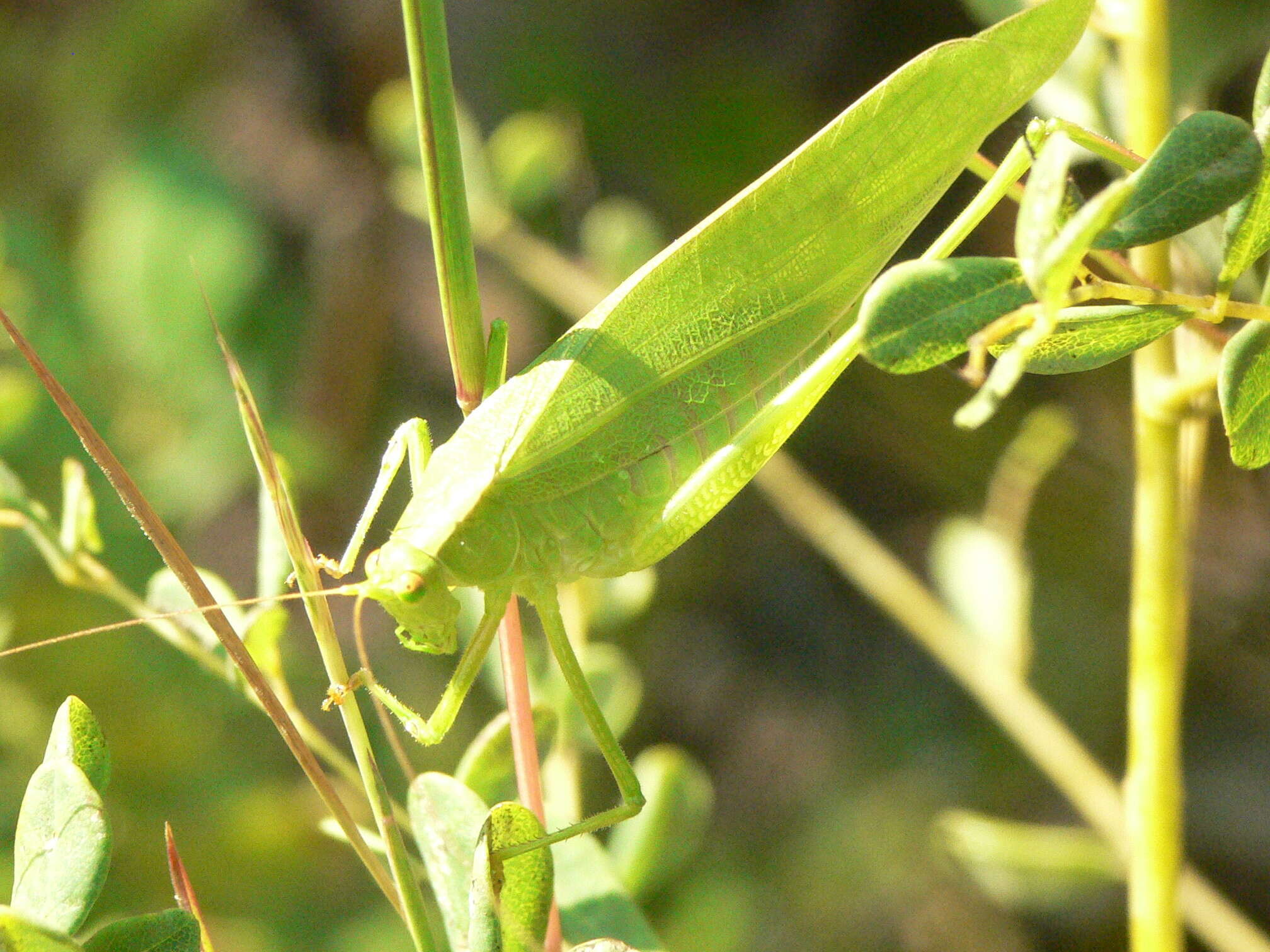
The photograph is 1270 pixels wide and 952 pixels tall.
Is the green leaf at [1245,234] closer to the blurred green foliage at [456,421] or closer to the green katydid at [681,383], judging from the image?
the green katydid at [681,383]

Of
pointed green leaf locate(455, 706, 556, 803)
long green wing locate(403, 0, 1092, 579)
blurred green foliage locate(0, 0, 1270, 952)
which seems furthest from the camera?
blurred green foliage locate(0, 0, 1270, 952)

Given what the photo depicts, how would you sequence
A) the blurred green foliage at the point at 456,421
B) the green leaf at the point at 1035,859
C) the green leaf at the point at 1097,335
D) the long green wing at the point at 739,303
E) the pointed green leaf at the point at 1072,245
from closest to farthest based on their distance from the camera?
the pointed green leaf at the point at 1072,245, the green leaf at the point at 1097,335, the long green wing at the point at 739,303, the green leaf at the point at 1035,859, the blurred green foliage at the point at 456,421

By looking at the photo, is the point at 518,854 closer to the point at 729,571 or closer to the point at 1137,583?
the point at 1137,583

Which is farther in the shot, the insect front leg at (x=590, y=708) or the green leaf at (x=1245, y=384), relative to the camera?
the insect front leg at (x=590, y=708)

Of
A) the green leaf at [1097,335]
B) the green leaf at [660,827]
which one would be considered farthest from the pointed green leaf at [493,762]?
the green leaf at [1097,335]

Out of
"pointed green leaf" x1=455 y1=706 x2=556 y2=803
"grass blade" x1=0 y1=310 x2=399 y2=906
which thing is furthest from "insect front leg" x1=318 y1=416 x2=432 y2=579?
"grass blade" x1=0 y1=310 x2=399 y2=906

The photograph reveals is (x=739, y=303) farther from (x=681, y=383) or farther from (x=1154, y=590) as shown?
(x=1154, y=590)

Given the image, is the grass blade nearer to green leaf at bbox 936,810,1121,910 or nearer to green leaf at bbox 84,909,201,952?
green leaf at bbox 84,909,201,952

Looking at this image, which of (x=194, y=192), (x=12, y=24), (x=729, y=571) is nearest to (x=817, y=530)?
(x=729, y=571)
